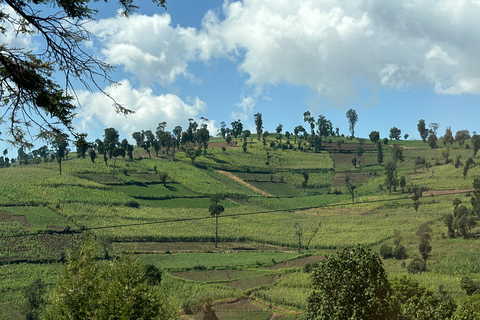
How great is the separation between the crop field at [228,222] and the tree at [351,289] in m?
9.95

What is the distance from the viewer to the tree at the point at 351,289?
2359 centimetres

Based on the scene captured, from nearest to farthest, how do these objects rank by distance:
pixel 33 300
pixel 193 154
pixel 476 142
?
pixel 33 300 → pixel 476 142 → pixel 193 154

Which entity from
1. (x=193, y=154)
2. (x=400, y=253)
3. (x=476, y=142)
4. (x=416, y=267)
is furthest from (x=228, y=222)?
(x=476, y=142)

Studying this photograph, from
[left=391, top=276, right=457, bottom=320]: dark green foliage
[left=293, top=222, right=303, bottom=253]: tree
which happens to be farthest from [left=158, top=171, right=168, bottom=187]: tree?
[left=391, top=276, right=457, bottom=320]: dark green foliage

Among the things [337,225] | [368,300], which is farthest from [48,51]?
[337,225]

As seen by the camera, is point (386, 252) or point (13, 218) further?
point (13, 218)

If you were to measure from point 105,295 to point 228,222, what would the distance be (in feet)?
309

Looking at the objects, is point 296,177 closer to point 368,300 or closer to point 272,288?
point 272,288

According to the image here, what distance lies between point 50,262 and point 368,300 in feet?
232

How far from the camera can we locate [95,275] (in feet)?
83.0

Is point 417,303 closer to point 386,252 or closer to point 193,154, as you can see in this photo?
point 386,252

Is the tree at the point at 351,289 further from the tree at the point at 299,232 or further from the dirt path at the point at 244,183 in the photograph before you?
the dirt path at the point at 244,183

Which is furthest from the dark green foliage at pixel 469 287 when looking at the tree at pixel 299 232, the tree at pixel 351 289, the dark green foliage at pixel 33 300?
the dark green foliage at pixel 33 300

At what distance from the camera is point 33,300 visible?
59781 mm
